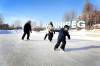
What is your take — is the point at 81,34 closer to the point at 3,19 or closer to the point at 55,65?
the point at 3,19

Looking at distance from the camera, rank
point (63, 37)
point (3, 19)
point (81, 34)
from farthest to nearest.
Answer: point (81, 34), point (63, 37), point (3, 19)

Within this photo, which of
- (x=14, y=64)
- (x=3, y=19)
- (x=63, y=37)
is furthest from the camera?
(x=63, y=37)

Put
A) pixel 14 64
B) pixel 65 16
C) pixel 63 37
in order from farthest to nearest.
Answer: pixel 63 37 → pixel 65 16 → pixel 14 64

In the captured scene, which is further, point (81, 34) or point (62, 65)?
point (81, 34)

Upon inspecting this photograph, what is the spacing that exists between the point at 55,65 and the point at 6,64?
1025mm

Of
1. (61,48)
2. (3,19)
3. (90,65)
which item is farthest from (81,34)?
(90,65)

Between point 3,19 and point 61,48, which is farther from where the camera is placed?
point 61,48

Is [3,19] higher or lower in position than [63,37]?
higher

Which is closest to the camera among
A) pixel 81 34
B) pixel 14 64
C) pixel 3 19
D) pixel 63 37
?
pixel 14 64

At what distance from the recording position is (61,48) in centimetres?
820

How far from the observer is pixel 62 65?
5348 millimetres

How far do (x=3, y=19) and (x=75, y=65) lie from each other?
10.1 ft

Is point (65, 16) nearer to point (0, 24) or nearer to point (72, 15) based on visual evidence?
point (72, 15)

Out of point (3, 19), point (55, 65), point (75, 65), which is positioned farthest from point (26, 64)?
point (3, 19)
